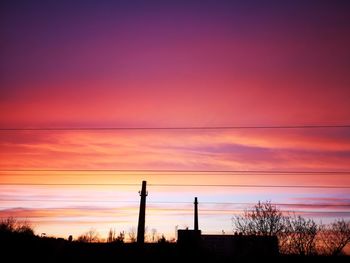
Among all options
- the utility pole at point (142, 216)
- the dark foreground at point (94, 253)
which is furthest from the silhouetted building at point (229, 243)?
the utility pole at point (142, 216)

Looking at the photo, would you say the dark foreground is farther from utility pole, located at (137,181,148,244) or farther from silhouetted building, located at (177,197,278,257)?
utility pole, located at (137,181,148,244)

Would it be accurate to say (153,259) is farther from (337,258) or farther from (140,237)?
(337,258)

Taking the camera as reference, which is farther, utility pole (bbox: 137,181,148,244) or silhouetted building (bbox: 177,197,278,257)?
utility pole (bbox: 137,181,148,244)

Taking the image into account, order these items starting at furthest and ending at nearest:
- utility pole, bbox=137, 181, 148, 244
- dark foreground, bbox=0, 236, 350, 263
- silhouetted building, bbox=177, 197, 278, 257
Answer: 1. utility pole, bbox=137, 181, 148, 244
2. silhouetted building, bbox=177, 197, 278, 257
3. dark foreground, bbox=0, 236, 350, 263

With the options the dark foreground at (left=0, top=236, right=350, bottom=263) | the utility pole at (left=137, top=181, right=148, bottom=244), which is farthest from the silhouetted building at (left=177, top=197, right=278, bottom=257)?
the utility pole at (left=137, top=181, right=148, bottom=244)

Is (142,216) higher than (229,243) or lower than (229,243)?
higher

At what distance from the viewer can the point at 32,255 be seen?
78.9 feet

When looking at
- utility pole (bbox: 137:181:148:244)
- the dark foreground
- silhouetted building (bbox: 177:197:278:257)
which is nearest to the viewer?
the dark foreground

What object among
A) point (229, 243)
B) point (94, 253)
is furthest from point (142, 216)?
point (229, 243)

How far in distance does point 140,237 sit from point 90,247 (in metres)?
5.89

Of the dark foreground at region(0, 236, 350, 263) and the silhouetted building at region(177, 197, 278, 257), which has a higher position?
the silhouetted building at region(177, 197, 278, 257)

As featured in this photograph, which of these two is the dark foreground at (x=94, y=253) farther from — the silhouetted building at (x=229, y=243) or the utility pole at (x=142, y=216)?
the utility pole at (x=142, y=216)

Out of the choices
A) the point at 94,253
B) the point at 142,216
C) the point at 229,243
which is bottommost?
the point at 94,253

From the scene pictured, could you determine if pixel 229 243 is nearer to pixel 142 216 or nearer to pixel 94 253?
pixel 142 216
